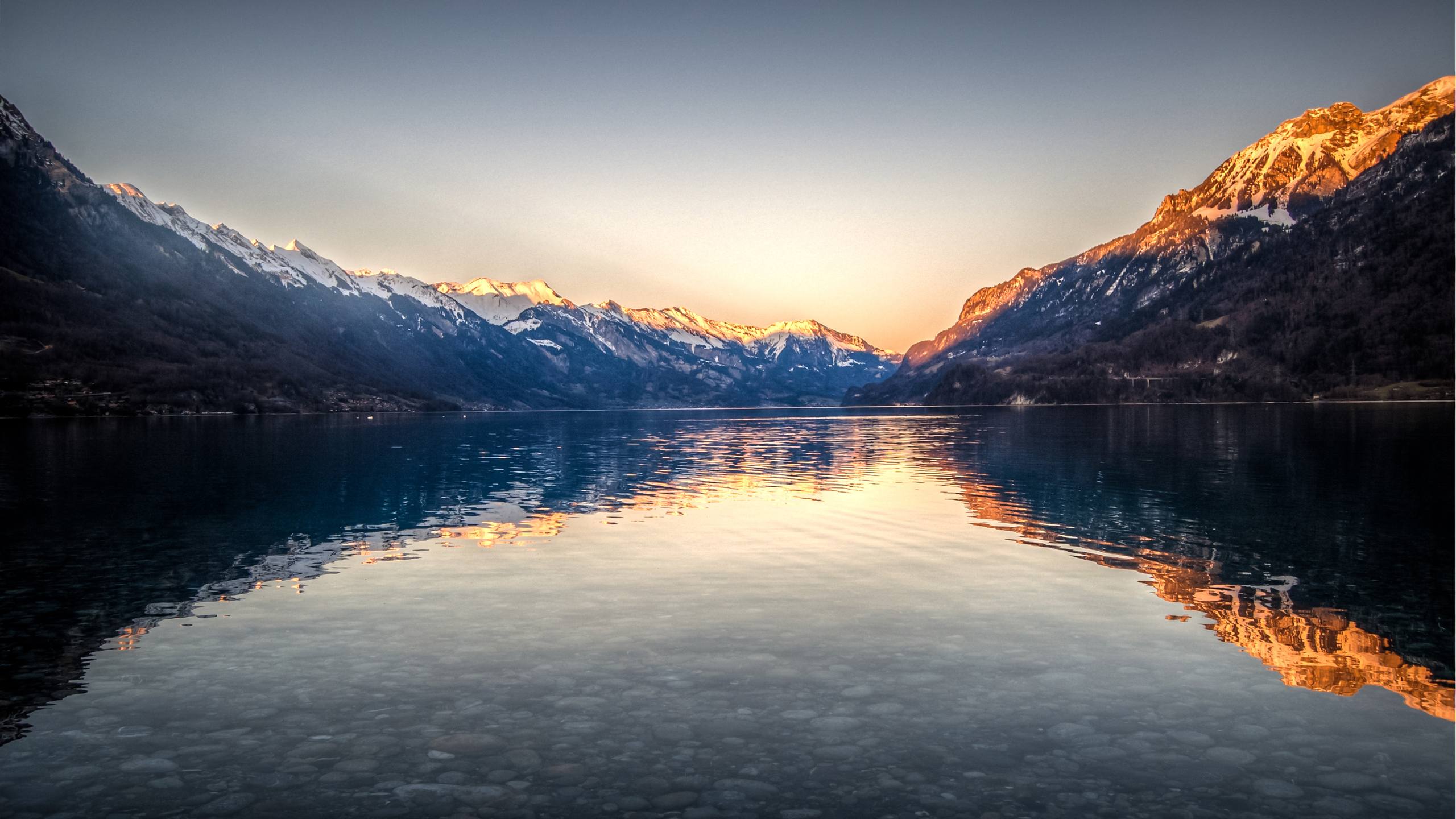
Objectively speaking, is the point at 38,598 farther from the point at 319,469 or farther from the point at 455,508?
the point at 319,469

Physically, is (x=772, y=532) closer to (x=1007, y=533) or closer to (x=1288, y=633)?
(x=1007, y=533)

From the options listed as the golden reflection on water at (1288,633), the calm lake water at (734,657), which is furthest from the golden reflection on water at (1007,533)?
the calm lake water at (734,657)

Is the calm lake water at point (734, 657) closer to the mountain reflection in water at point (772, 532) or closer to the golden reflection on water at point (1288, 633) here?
the golden reflection on water at point (1288, 633)

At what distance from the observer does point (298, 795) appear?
11.5 meters

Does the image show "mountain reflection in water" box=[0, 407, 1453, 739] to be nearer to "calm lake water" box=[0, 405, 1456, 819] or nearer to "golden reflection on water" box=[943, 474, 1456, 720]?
"golden reflection on water" box=[943, 474, 1456, 720]

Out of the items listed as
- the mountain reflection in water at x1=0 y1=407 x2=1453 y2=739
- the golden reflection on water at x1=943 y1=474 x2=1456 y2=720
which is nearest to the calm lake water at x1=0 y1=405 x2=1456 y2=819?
the golden reflection on water at x1=943 y1=474 x2=1456 y2=720

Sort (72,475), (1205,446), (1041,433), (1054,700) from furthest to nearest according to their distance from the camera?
(1041,433) < (1205,446) < (72,475) < (1054,700)

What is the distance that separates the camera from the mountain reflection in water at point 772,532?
20312mm

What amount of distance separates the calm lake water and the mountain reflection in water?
243mm

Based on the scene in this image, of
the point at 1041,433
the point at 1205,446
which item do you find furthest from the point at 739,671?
the point at 1041,433

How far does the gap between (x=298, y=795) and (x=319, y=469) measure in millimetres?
67505

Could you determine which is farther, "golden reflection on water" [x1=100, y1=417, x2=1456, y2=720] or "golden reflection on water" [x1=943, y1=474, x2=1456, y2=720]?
"golden reflection on water" [x1=100, y1=417, x2=1456, y2=720]

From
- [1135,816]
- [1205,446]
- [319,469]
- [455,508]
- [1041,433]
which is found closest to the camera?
[1135,816]

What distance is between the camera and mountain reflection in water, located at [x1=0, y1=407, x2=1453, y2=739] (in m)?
20.3
